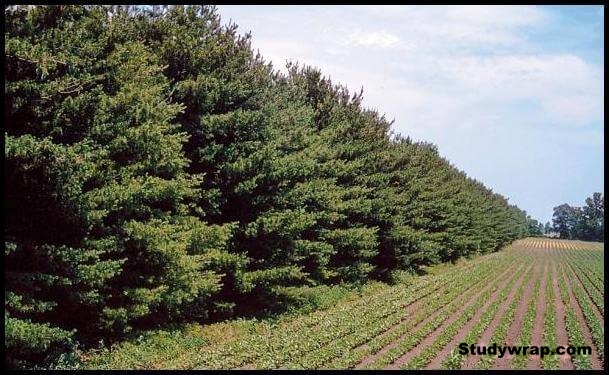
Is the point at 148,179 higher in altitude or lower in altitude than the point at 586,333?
higher

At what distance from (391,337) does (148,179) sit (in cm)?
1115

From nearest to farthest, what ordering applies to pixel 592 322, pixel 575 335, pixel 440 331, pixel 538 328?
1. pixel 575 335
2. pixel 440 331
3. pixel 538 328
4. pixel 592 322

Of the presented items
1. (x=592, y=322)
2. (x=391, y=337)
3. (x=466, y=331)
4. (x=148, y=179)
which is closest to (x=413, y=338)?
(x=391, y=337)

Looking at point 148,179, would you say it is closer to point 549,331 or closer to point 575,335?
point 549,331

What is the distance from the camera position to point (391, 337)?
61.2 ft

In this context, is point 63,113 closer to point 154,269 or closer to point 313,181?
point 154,269

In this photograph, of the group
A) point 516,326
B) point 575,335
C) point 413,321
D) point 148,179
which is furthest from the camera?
point 413,321

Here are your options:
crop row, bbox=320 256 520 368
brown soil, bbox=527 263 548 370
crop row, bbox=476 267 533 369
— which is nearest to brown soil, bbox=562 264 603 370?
brown soil, bbox=527 263 548 370

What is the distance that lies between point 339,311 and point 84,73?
16770 mm

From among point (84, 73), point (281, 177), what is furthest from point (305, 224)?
point (84, 73)

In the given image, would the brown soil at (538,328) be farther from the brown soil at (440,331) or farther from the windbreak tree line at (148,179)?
the windbreak tree line at (148,179)

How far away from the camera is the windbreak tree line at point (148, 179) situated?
1250 centimetres

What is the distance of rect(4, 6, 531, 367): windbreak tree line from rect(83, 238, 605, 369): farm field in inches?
62.9

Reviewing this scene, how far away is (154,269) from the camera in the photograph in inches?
644
